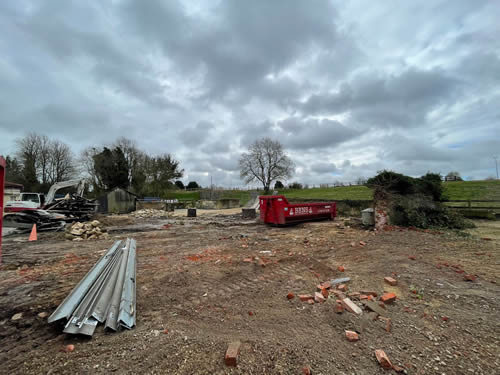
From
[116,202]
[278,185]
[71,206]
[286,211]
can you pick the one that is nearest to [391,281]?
[286,211]

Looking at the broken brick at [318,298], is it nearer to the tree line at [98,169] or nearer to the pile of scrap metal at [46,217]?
the pile of scrap metal at [46,217]

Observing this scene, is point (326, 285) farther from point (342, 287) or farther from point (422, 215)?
point (422, 215)

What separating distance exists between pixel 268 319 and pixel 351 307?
104cm

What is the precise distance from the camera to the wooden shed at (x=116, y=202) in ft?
86.7

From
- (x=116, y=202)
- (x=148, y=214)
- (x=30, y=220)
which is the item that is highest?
(x=116, y=202)

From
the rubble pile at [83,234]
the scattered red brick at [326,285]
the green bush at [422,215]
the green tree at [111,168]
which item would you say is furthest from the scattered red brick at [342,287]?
the green tree at [111,168]

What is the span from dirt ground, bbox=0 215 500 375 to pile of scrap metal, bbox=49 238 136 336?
11 cm

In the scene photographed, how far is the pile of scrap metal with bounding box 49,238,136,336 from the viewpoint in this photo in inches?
95.7

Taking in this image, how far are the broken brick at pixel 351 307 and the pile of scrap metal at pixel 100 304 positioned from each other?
2523 millimetres

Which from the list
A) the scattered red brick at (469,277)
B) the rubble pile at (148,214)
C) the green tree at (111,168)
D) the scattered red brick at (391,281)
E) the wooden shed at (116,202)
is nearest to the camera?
the scattered red brick at (391,281)

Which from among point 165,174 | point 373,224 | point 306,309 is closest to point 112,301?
point 306,309

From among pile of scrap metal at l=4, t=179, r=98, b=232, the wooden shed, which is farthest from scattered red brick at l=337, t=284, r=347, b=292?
the wooden shed

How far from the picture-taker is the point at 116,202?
27.2 metres

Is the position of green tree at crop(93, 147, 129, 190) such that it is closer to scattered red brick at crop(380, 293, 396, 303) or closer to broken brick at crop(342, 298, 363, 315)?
broken brick at crop(342, 298, 363, 315)
